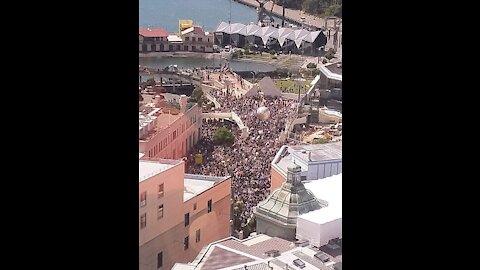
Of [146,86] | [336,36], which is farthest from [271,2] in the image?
[146,86]

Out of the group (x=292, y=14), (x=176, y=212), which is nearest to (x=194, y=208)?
(x=176, y=212)

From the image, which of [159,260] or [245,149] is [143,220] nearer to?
[159,260]

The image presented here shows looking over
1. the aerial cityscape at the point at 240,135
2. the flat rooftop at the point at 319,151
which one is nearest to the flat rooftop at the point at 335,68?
the aerial cityscape at the point at 240,135

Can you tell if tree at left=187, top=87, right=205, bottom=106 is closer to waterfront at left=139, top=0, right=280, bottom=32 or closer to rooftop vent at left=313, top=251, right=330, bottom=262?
waterfront at left=139, top=0, right=280, bottom=32

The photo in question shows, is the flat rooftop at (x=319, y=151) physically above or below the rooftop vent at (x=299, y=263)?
above

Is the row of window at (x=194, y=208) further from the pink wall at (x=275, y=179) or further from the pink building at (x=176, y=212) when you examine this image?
the pink wall at (x=275, y=179)

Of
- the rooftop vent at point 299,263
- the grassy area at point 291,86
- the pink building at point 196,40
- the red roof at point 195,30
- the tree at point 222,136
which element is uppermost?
the red roof at point 195,30
